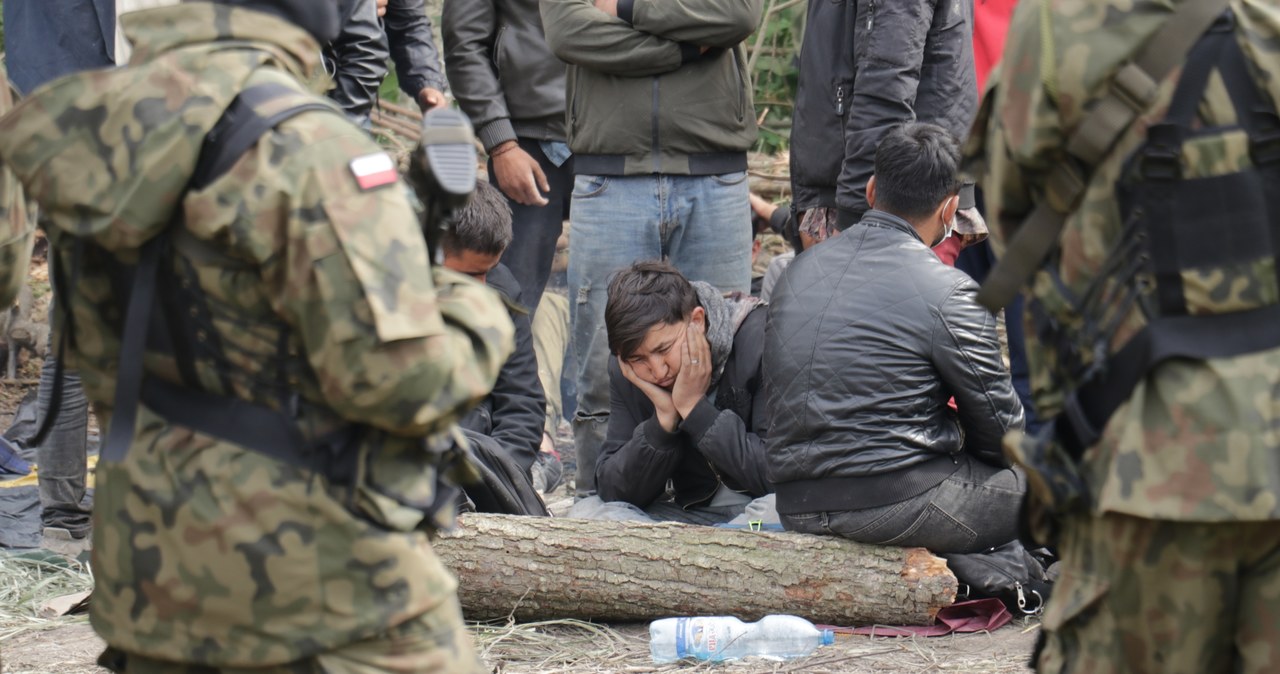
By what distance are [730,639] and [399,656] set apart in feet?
6.57

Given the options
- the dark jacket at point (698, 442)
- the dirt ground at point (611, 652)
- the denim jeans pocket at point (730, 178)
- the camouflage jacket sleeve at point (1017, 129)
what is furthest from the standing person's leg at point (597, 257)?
the camouflage jacket sleeve at point (1017, 129)

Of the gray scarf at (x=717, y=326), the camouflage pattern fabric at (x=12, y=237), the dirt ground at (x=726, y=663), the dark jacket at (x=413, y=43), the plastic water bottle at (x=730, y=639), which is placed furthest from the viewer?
the dark jacket at (x=413, y=43)

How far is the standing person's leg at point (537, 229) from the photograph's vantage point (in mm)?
5680

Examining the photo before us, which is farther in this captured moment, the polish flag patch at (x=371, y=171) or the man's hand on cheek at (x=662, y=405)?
the man's hand on cheek at (x=662, y=405)

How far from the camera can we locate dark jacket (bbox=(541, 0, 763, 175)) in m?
5.07

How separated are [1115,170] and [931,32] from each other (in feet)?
9.98

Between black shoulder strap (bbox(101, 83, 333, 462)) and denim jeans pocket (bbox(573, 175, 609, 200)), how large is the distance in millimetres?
3001

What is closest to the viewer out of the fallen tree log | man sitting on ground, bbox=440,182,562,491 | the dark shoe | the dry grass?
the fallen tree log

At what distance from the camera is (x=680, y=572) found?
430 cm

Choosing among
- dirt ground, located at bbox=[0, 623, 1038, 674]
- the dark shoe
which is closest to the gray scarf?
dirt ground, located at bbox=[0, 623, 1038, 674]

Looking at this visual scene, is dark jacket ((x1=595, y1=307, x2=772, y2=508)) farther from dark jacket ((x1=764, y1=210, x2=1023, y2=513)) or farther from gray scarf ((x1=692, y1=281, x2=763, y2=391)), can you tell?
dark jacket ((x1=764, y1=210, x2=1023, y2=513))

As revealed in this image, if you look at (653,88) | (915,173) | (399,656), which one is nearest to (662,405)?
(915,173)

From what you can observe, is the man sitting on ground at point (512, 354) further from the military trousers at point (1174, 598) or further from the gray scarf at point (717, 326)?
the military trousers at point (1174, 598)

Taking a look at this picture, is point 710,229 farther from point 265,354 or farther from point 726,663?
point 265,354
